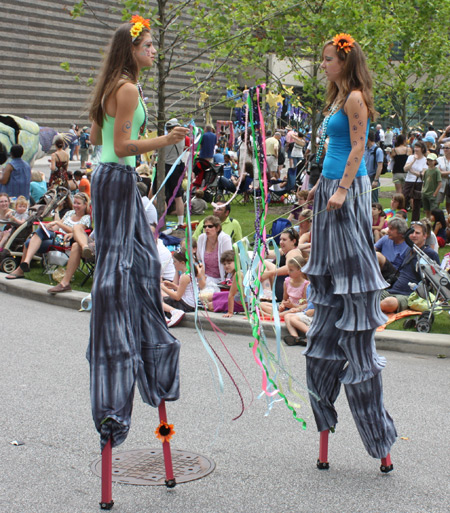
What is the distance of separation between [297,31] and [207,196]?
419cm

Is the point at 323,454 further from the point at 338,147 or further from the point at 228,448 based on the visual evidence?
the point at 338,147

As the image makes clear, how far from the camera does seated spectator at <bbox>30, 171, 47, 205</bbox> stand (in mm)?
15766

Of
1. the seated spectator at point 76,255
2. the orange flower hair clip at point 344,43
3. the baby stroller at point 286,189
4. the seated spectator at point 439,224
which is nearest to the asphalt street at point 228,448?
the orange flower hair clip at point 344,43

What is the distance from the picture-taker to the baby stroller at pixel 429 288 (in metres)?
7.98

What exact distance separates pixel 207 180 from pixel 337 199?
550 inches

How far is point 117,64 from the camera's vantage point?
3.80m

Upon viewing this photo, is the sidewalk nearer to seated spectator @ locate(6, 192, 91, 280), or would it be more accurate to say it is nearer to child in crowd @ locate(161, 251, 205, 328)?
child in crowd @ locate(161, 251, 205, 328)

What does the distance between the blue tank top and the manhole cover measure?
1719 mm

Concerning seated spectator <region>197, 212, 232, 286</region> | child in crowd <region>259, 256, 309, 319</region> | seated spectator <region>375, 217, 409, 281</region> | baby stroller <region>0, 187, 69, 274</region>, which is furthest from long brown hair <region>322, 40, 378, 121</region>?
baby stroller <region>0, 187, 69, 274</region>

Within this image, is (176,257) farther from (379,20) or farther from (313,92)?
(379,20)

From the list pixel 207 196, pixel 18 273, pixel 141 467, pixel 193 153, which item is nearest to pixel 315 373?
pixel 141 467

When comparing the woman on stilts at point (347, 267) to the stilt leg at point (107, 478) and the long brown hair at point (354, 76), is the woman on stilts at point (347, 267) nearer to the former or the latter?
the long brown hair at point (354, 76)

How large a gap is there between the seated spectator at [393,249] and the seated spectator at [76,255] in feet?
12.0

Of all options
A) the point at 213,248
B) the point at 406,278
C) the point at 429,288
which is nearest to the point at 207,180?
the point at 213,248
